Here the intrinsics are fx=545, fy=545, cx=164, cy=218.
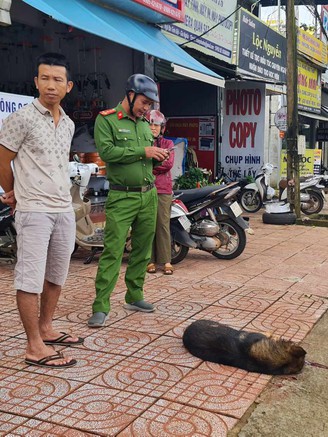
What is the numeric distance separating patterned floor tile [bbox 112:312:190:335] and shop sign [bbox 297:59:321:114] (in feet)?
53.3

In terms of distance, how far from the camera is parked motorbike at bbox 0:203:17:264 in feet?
19.5

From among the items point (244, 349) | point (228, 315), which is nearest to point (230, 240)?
point (228, 315)

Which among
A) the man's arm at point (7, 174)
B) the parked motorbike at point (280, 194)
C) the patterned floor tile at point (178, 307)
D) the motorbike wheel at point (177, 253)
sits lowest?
the patterned floor tile at point (178, 307)

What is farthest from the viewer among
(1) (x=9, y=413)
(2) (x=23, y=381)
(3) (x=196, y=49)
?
(3) (x=196, y=49)

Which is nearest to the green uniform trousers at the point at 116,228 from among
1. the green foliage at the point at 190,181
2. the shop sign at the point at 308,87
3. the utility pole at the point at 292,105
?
the green foliage at the point at 190,181

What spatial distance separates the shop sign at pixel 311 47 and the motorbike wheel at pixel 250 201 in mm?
8591

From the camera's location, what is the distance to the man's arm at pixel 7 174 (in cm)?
317

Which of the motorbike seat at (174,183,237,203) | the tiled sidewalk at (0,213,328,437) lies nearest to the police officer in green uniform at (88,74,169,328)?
the tiled sidewalk at (0,213,328,437)

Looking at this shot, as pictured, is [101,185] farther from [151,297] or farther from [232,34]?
[232,34]

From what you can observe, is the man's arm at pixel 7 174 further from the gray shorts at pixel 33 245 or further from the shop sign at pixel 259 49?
the shop sign at pixel 259 49

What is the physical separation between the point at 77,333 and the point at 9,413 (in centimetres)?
123

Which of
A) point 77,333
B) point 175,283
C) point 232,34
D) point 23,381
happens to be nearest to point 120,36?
point 175,283

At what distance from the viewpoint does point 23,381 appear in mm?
3141

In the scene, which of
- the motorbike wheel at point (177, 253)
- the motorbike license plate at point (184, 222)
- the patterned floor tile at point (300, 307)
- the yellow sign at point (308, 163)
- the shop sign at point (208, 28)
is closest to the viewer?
the patterned floor tile at point (300, 307)
